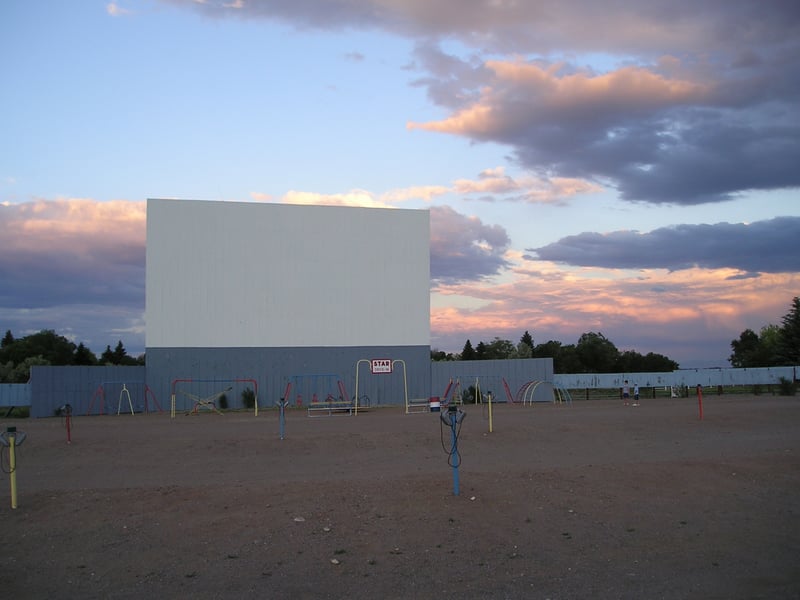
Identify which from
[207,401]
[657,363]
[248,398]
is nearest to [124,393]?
[207,401]

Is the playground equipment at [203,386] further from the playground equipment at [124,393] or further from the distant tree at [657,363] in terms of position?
the distant tree at [657,363]

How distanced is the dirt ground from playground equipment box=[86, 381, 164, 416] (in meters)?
20.8

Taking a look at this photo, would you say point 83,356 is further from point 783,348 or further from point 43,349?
point 783,348

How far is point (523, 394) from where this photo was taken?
146 feet

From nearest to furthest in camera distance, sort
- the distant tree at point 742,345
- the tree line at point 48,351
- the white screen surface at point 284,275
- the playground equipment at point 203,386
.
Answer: the playground equipment at point 203,386 < the white screen surface at point 284,275 < the tree line at point 48,351 < the distant tree at point 742,345

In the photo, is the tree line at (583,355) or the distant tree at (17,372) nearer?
the distant tree at (17,372)

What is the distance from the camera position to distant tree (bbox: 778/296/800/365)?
71875 millimetres

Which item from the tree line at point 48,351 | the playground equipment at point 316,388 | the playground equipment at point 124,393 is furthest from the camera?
the tree line at point 48,351

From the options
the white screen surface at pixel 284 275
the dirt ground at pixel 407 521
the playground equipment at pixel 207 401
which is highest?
the white screen surface at pixel 284 275

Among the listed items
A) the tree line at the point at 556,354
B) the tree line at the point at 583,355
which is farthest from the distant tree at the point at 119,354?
the tree line at the point at 583,355

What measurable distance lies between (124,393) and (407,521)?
33285mm

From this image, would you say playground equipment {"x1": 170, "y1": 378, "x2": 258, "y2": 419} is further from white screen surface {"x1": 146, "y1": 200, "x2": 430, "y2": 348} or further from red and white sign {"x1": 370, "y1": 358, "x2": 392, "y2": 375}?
red and white sign {"x1": 370, "y1": 358, "x2": 392, "y2": 375}

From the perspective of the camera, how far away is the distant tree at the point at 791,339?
71.9 m

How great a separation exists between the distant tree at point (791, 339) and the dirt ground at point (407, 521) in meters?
58.1
